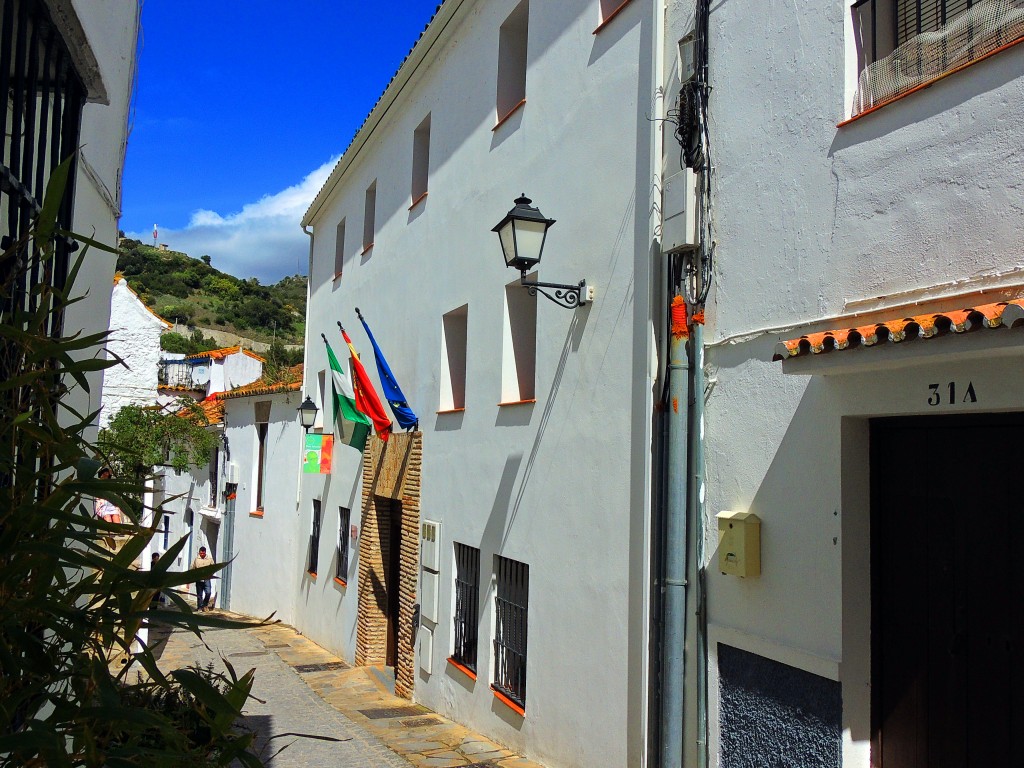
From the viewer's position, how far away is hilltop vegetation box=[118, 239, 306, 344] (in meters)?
56.5

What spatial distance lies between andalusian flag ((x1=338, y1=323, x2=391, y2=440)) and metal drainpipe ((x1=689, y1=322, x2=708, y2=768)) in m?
6.29

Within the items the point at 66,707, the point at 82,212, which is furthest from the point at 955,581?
the point at 82,212

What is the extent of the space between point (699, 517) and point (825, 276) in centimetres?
169

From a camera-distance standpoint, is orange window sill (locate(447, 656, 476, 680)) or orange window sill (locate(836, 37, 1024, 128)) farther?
orange window sill (locate(447, 656, 476, 680))

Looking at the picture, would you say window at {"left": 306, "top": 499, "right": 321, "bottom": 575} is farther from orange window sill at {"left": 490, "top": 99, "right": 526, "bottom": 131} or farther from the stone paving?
orange window sill at {"left": 490, "top": 99, "right": 526, "bottom": 131}

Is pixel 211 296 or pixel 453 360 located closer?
pixel 453 360

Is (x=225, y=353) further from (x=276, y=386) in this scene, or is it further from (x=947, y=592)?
A: (x=947, y=592)

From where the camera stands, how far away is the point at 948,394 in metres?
3.96

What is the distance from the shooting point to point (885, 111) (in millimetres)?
4387

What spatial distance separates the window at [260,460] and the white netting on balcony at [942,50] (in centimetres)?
1731

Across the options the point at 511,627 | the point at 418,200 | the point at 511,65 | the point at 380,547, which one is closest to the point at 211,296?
the point at 380,547

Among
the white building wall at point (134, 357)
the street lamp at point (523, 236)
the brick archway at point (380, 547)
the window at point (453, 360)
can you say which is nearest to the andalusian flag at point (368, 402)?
the brick archway at point (380, 547)

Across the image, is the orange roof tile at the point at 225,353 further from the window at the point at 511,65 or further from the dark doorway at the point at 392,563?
the window at the point at 511,65

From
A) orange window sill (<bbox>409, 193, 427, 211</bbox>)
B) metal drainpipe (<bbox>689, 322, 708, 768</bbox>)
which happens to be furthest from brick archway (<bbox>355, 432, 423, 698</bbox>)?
metal drainpipe (<bbox>689, 322, 708, 768</bbox>)
